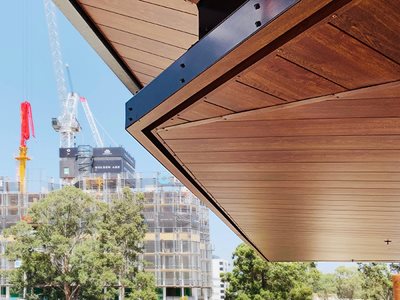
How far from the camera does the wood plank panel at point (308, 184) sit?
2.35m

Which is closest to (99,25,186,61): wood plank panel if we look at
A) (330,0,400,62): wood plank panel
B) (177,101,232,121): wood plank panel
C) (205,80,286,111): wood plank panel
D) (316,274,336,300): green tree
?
(177,101,232,121): wood plank panel

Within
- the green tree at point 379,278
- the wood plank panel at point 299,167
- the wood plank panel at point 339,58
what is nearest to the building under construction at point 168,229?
the green tree at point 379,278

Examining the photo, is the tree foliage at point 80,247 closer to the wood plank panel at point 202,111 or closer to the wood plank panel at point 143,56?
the wood plank panel at point 143,56

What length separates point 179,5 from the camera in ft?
6.11

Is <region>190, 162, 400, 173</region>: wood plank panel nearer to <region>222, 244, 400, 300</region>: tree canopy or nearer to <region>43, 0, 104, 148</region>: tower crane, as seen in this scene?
<region>222, 244, 400, 300</region>: tree canopy

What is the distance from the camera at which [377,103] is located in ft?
4.79

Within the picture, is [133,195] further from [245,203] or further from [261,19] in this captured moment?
[261,19]

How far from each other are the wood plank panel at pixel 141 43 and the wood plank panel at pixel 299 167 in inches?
21.5

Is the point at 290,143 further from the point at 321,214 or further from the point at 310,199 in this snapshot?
the point at 321,214

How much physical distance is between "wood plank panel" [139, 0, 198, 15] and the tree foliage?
2160 centimetres

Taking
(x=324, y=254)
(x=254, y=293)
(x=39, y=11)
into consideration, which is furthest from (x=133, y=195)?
(x=39, y=11)

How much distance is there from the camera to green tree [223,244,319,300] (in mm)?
18844

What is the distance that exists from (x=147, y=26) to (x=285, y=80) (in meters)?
0.97

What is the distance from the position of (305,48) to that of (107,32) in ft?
4.68
